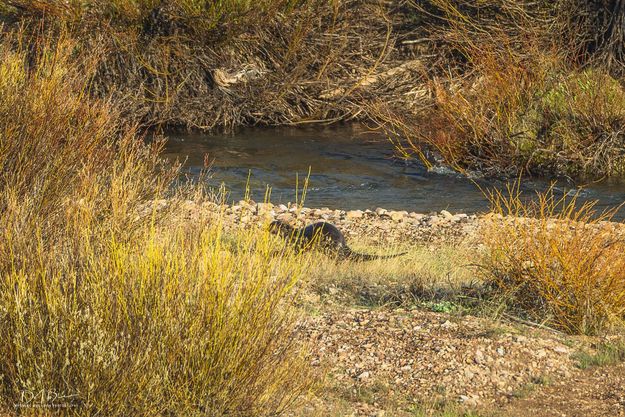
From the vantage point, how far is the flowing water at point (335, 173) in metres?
14.1

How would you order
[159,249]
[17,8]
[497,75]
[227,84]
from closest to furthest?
[159,249], [497,75], [17,8], [227,84]

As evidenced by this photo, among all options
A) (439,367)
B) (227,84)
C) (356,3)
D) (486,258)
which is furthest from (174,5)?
(439,367)

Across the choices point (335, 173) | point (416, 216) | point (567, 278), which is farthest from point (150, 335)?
point (335, 173)

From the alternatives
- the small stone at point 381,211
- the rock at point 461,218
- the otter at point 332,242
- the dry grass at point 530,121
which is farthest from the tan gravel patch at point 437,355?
the dry grass at point 530,121

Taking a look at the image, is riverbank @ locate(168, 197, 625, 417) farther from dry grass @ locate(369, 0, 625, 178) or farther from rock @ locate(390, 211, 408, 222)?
dry grass @ locate(369, 0, 625, 178)

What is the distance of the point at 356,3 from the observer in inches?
771

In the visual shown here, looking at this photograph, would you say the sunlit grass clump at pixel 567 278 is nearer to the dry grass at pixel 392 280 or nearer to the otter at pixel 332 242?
the dry grass at pixel 392 280

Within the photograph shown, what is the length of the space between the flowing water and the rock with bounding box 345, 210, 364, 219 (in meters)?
0.95

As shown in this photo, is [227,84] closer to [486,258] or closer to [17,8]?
[17,8]

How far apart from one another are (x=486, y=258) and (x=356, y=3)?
13.4 metres

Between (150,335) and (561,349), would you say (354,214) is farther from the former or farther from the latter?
(150,335)

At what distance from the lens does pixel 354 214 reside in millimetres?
12484

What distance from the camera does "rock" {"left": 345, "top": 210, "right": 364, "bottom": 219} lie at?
1238 cm

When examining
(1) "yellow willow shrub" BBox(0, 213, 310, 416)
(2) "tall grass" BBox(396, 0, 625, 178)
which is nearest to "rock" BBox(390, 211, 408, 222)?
(2) "tall grass" BBox(396, 0, 625, 178)
